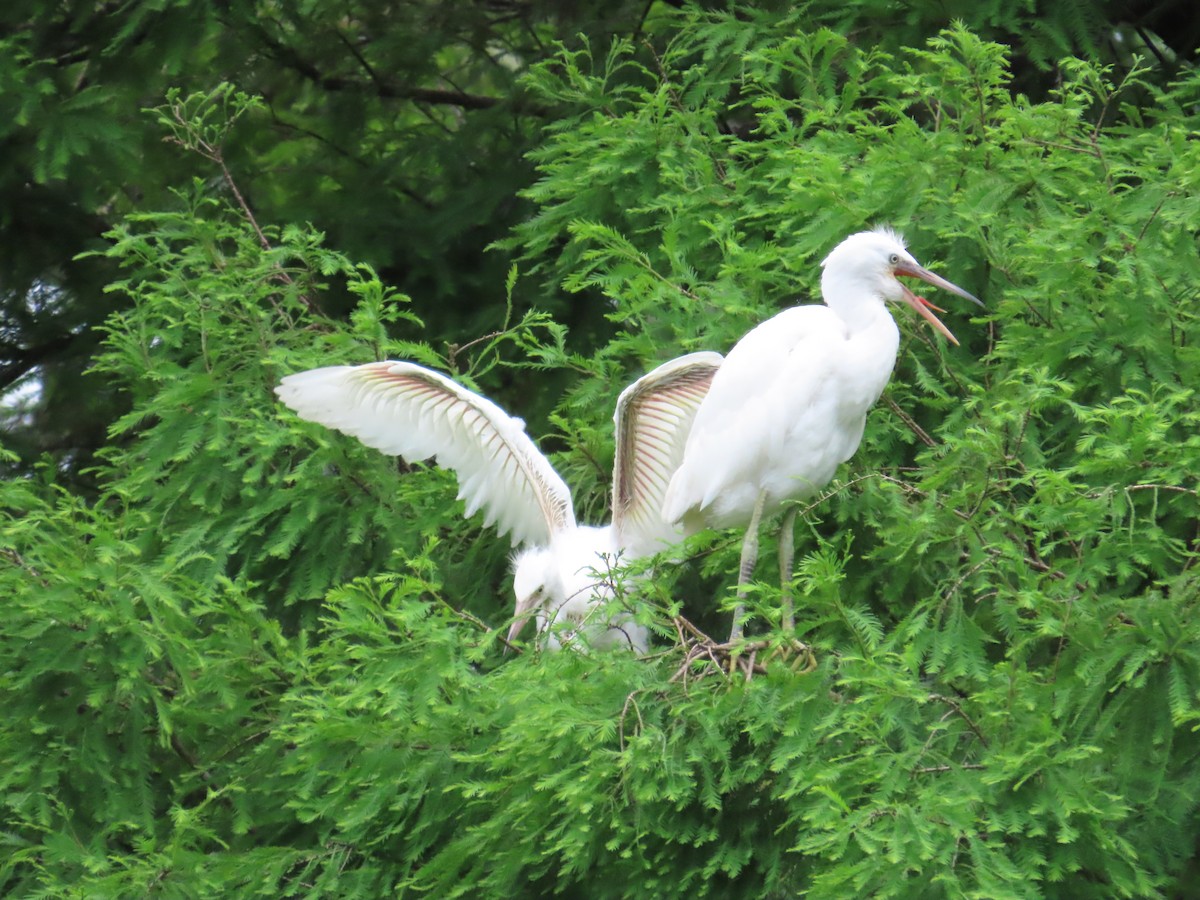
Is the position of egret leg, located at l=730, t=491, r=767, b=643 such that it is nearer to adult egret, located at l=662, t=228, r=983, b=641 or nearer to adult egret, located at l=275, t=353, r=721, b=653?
adult egret, located at l=662, t=228, r=983, b=641

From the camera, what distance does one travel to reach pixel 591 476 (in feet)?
19.7

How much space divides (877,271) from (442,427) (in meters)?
1.44

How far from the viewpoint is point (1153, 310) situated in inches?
182

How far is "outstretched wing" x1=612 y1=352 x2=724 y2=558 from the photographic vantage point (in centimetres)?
518

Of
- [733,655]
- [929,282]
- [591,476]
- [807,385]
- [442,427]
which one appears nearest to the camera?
[733,655]

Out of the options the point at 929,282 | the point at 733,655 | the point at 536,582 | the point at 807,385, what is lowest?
the point at 536,582

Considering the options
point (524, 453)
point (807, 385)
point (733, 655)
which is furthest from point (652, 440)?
point (733, 655)

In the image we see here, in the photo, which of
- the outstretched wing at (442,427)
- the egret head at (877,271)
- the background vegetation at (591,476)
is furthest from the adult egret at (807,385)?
the outstretched wing at (442,427)

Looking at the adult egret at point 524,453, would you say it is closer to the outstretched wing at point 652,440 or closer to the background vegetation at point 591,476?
the outstretched wing at point 652,440

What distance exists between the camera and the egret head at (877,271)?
16.0 ft

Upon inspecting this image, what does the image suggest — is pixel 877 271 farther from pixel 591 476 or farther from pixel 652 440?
pixel 591 476

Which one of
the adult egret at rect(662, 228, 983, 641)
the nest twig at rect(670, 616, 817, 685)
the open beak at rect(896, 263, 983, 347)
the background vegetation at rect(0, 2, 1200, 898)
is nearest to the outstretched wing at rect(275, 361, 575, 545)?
the background vegetation at rect(0, 2, 1200, 898)

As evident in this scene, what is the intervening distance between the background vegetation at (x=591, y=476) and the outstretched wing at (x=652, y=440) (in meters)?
0.14

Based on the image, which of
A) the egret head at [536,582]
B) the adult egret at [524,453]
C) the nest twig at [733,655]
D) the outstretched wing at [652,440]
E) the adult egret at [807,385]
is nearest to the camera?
the nest twig at [733,655]
